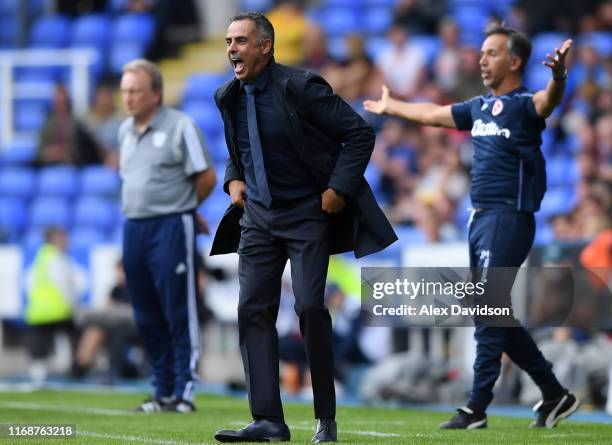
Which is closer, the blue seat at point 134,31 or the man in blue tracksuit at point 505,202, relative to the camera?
Answer: the man in blue tracksuit at point 505,202

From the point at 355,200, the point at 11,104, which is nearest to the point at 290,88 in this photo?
the point at 355,200

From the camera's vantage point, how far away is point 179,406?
10.3 metres

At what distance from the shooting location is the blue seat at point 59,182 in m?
20.1

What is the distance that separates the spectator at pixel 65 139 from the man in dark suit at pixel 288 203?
13181mm

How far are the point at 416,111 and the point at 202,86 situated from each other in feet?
39.5

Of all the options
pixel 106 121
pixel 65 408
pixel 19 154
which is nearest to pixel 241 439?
pixel 65 408

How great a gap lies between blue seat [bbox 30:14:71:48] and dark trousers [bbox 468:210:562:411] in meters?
15.2

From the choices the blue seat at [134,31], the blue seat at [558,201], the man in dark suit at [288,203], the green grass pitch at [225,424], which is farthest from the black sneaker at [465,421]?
the blue seat at [134,31]

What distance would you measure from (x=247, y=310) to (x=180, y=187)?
334 centimetres

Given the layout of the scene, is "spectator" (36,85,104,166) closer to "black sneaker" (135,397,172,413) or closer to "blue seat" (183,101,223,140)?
"blue seat" (183,101,223,140)

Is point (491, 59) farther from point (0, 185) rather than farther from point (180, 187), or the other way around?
point (0, 185)

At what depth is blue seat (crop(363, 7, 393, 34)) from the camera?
20250 mm

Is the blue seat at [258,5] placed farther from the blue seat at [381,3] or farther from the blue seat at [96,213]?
the blue seat at [96,213]

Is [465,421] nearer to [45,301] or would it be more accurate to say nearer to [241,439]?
[241,439]
